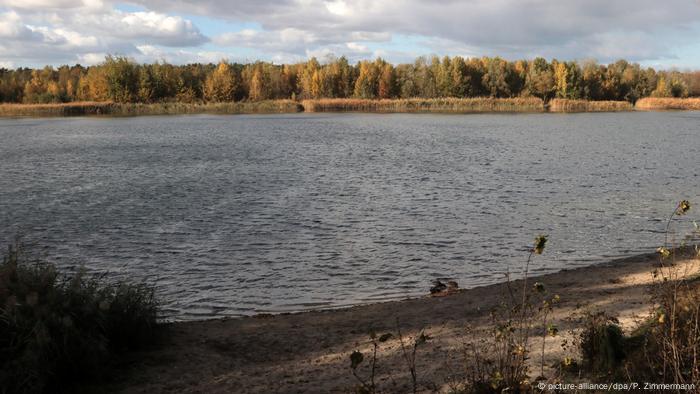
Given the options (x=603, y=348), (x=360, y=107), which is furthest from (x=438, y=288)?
(x=360, y=107)

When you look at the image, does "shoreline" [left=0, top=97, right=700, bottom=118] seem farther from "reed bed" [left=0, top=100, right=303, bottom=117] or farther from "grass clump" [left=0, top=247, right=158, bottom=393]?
"grass clump" [left=0, top=247, right=158, bottom=393]

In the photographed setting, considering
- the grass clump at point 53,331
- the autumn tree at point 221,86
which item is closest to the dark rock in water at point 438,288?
the grass clump at point 53,331

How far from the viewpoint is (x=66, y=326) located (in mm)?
7430

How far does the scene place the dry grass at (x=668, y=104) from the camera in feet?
356

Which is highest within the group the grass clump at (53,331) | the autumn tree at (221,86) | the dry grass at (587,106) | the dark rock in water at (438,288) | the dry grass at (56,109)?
the autumn tree at (221,86)

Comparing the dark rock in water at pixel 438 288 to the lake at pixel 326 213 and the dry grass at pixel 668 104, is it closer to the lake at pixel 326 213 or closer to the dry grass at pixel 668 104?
the lake at pixel 326 213

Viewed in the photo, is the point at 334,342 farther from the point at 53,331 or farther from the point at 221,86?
the point at 221,86

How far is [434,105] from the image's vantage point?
364 ft

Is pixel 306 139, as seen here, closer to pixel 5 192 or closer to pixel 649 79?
pixel 5 192

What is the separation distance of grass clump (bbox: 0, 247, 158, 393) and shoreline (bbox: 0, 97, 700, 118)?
3793 inches

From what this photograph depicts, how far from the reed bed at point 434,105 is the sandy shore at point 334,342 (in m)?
98.5

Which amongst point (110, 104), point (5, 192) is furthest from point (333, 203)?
point (110, 104)

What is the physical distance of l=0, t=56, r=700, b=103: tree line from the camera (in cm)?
11767

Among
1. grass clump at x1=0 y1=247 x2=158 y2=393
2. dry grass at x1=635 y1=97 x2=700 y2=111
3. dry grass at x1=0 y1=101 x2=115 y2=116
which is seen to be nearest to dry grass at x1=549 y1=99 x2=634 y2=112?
dry grass at x1=635 y1=97 x2=700 y2=111
